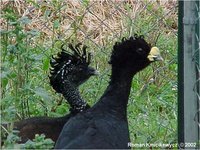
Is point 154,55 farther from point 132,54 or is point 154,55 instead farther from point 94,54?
point 94,54

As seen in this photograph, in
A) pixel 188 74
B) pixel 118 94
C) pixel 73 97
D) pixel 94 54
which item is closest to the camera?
pixel 188 74

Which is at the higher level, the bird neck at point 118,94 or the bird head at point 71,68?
the bird head at point 71,68

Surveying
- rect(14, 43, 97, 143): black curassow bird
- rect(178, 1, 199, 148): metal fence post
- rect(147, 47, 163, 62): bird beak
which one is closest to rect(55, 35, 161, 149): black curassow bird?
rect(147, 47, 163, 62): bird beak

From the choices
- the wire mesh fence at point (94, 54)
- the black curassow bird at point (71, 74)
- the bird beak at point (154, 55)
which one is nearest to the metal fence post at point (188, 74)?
the bird beak at point (154, 55)

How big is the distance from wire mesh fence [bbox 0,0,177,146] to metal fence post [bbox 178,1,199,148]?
464 millimetres

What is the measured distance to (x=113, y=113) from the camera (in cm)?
368

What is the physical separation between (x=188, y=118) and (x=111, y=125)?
1.11 ft

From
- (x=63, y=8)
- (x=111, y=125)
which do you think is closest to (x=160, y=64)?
(x=63, y=8)

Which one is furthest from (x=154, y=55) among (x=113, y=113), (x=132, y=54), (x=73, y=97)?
(x=73, y=97)

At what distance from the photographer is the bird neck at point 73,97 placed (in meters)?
4.28

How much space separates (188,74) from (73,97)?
2.79ft

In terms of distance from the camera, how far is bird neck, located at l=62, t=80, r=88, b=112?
4277mm

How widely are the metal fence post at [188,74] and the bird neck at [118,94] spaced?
0.85 feet

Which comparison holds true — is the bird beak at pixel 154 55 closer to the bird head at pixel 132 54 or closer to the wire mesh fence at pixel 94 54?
the bird head at pixel 132 54
